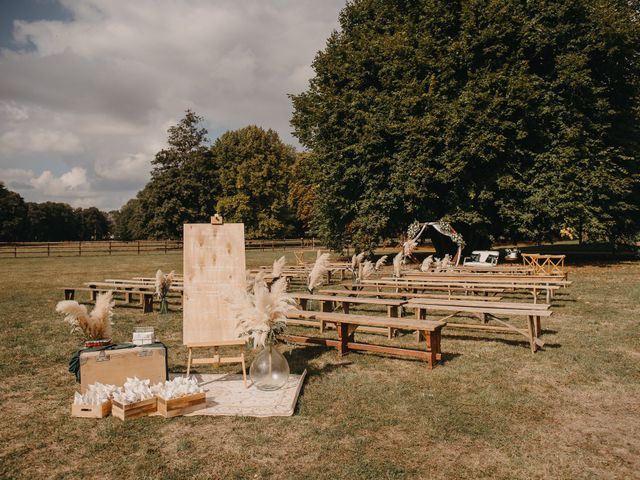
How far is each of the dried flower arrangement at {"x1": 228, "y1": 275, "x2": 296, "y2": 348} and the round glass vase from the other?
1.11ft

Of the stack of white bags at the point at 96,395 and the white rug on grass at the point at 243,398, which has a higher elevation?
the stack of white bags at the point at 96,395

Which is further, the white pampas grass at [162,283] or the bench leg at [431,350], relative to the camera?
the white pampas grass at [162,283]

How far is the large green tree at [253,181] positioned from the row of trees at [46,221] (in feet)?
147

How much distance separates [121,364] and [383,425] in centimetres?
324

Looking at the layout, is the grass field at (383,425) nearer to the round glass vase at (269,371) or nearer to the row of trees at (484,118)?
the round glass vase at (269,371)

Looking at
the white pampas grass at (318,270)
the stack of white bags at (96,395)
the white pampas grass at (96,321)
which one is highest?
the white pampas grass at (318,270)

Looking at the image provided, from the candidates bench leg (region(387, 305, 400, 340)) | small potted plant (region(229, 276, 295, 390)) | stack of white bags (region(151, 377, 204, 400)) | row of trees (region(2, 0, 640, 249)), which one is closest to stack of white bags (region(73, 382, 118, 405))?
stack of white bags (region(151, 377, 204, 400))

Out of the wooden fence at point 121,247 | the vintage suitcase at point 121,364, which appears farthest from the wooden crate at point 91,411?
the wooden fence at point 121,247

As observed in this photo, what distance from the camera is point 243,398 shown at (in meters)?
5.55

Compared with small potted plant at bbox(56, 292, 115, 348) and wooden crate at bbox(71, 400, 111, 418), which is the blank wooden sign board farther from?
wooden crate at bbox(71, 400, 111, 418)

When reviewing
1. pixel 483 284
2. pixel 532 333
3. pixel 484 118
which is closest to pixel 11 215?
pixel 484 118

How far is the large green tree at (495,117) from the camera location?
1898 cm

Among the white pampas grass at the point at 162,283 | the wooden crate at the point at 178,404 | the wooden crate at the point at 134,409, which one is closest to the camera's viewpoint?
the wooden crate at the point at 134,409

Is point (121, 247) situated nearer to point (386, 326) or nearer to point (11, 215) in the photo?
point (11, 215)
